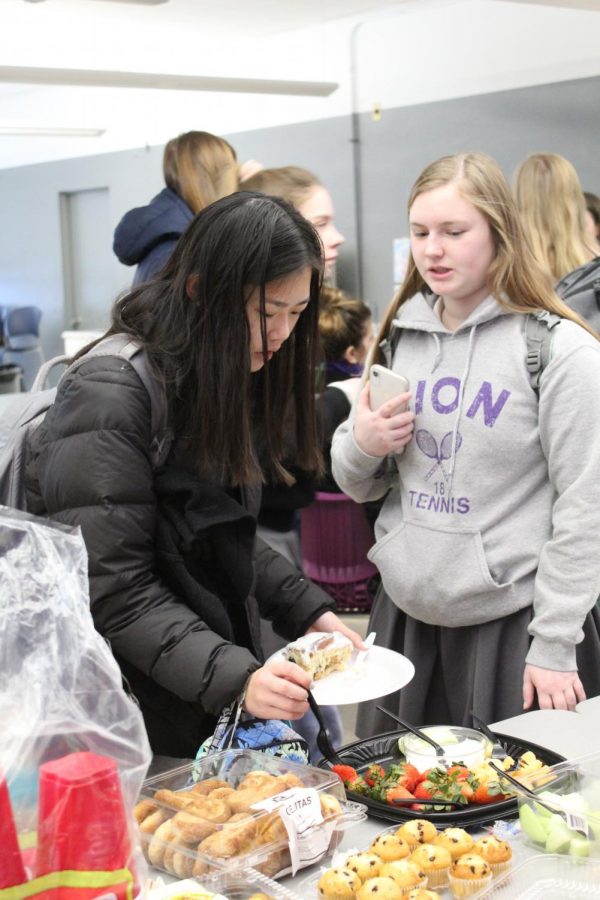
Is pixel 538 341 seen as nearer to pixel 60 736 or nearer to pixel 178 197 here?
pixel 60 736

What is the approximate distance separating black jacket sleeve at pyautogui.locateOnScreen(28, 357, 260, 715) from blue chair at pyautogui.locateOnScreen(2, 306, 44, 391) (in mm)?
6144

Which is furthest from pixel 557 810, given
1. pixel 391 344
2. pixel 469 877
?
pixel 391 344

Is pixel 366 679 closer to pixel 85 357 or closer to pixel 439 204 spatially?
pixel 85 357

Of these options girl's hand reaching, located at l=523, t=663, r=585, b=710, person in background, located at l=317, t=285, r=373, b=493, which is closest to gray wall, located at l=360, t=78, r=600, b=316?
person in background, located at l=317, t=285, r=373, b=493

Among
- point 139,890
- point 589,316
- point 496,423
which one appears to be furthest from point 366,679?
point 589,316

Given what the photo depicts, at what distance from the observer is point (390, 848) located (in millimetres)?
1159

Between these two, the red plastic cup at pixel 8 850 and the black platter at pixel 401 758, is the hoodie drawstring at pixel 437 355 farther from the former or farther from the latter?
the red plastic cup at pixel 8 850

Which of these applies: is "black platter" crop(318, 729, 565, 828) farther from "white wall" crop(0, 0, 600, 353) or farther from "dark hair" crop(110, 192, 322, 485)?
"white wall" crop(0, 0, 600, 353)

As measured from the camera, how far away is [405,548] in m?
2.01

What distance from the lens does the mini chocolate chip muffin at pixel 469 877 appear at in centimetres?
111

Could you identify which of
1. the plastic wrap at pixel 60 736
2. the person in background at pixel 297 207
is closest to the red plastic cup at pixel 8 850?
the plastic wrap at pixel 60 736

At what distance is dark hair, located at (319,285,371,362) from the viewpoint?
3695 millimetres

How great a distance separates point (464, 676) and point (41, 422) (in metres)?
0.97

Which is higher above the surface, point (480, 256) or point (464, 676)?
point (480, 256)
